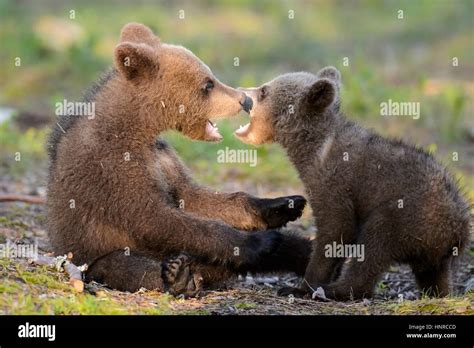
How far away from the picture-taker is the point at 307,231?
952 cm

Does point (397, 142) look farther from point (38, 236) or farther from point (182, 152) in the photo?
point (182, 152)

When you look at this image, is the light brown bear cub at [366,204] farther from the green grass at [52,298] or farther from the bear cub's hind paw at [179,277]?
the green grass at [52,298]

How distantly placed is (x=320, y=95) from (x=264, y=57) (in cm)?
1074

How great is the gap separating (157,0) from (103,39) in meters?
4.79

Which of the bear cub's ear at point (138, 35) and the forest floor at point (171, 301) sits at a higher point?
the bear cub's ear at point (138, 35)

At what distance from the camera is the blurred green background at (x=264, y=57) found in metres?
12.4

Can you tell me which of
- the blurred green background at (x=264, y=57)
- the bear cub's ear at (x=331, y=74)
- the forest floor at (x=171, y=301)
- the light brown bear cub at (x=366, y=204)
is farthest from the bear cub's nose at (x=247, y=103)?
the blurred green background at (x=264, y=57)

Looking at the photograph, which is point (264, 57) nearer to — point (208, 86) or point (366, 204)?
point (208, 86)

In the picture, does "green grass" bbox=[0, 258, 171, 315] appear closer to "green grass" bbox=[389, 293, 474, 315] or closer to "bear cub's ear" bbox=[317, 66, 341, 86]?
"green grass" bbox=[389, 293, 474, 315]

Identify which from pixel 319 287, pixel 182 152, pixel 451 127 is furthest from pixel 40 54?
pixel 319 287

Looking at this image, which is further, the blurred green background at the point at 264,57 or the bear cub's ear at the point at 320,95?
the blurred green background at the point at 264,57

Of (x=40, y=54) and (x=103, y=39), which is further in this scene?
(x=103, y=39)
